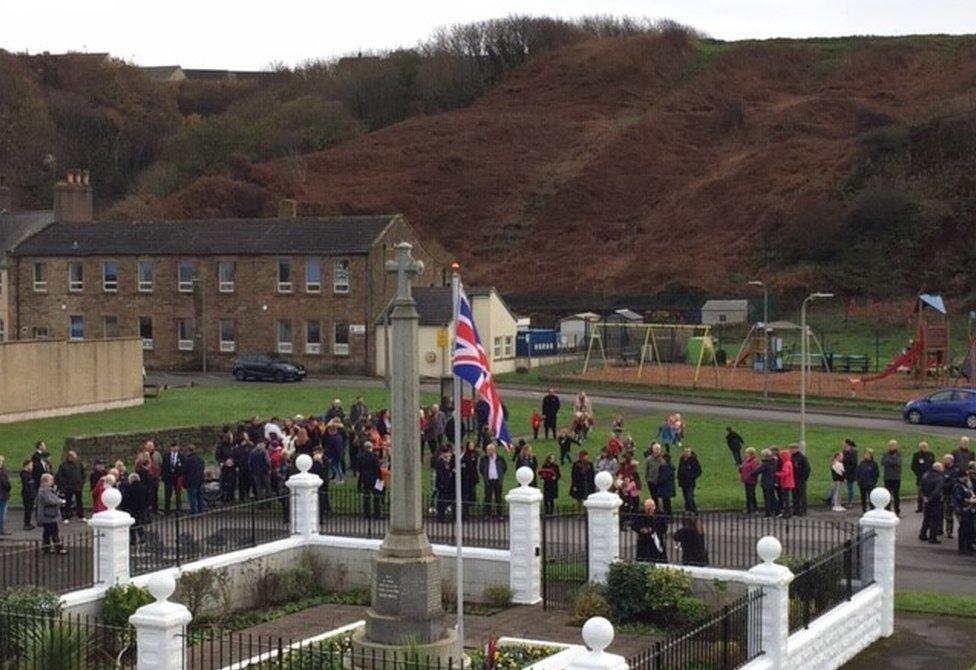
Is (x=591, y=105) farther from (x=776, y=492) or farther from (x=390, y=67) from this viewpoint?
(x=776, y=492)

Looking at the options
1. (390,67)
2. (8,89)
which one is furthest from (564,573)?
(390,67)

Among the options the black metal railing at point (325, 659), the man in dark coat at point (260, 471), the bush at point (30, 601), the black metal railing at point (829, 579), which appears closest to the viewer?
the black metal railing at point (325, 659)

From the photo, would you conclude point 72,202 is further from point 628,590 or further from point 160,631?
point 160,631

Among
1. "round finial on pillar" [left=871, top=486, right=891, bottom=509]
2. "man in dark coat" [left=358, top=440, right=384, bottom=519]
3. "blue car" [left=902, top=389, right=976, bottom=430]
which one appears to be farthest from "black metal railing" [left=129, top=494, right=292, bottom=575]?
"blue car" [left=902, top=389, right=976, bottom=430]

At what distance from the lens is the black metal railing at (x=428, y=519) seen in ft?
77.1

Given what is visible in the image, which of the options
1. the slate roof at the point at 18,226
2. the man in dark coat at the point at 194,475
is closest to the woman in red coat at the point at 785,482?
the man in dark coat at the point at 194,475

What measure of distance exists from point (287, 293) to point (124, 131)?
70380mm

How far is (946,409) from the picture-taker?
1657 inches

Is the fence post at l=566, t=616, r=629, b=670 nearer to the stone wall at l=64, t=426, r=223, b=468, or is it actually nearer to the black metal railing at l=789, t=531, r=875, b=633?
the black metal railing at l=789, t=531, r=875, b=633

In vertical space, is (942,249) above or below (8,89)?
below

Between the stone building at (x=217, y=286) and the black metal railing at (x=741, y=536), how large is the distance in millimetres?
34780

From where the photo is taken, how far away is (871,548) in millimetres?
20031

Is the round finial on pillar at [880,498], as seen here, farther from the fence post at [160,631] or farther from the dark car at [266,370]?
the dark car at [266,370]

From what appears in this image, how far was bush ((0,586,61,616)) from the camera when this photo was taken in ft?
55.6
